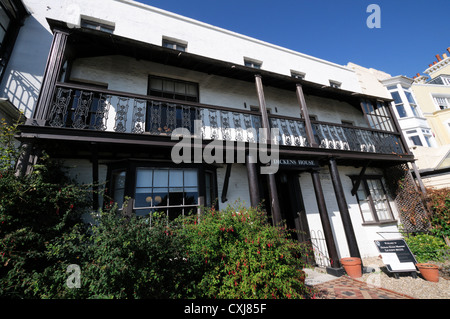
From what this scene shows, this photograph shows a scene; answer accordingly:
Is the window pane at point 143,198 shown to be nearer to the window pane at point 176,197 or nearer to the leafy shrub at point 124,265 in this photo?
the window pane at point 176,197

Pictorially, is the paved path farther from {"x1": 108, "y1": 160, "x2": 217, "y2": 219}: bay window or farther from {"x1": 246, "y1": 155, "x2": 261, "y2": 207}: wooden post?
{"x1": 108, "y1": 160, "x2": 217, "y2": 219}: bay window

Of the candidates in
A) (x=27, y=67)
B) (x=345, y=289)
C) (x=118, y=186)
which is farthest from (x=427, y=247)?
(x=27, y=67)

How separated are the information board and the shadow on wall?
10.1 metres

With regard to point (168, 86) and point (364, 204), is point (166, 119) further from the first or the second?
point (364, 204)

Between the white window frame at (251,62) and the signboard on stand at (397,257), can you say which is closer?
the signboard on stand at (397,257)

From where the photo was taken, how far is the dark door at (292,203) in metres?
6.66

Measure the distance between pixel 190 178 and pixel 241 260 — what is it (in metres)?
2.94

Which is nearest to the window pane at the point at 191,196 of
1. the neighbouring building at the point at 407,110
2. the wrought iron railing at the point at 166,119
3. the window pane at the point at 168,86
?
the wrought iron railing at the point at 166,119

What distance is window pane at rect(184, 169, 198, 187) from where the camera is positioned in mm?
5371

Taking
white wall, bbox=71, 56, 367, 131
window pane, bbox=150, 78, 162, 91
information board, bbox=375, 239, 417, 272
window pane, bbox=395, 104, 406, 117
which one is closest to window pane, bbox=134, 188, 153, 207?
white wall, bbox=71, 56, 367, 131

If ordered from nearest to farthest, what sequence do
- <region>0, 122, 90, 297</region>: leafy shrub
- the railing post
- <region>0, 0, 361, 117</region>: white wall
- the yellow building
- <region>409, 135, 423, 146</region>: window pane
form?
<region>0, 122, 90, 297</region>: leafy shrub → the railing post → <region>0, 0, 361, 117</region>: white wall → <region>409, 135, 423, 146</region>: window pane → the yellow building

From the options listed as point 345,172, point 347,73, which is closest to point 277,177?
point 345,172

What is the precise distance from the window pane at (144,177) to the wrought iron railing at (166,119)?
103cm

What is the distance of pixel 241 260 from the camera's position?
9.77 feet
